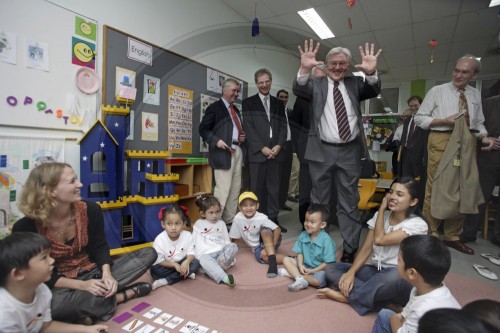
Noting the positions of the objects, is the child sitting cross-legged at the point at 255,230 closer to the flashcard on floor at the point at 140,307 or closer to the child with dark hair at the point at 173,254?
the child with dark hair at the point at 173,254

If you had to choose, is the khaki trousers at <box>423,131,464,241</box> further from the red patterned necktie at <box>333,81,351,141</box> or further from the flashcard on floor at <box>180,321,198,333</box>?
the flashcard on floor at <box>180,321,198,333</box>

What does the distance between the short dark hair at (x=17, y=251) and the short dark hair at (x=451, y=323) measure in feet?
3.54

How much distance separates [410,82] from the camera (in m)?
5.84

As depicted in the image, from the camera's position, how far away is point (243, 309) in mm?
1269

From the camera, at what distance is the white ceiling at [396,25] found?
3127mm

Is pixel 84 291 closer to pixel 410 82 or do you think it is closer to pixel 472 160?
pixel 472 160

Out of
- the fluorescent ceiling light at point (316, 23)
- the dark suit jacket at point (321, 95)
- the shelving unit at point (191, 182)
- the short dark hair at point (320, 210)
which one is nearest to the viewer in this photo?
the short dark hair at point (320, 210)

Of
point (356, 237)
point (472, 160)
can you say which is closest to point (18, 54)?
point (356, 237)

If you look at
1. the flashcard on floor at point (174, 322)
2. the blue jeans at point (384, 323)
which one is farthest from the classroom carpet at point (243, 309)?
the blue jeans at point (384, 323)

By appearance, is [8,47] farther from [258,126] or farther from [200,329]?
[200,329]

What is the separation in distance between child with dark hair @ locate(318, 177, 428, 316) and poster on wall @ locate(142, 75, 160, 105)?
6.32 ft

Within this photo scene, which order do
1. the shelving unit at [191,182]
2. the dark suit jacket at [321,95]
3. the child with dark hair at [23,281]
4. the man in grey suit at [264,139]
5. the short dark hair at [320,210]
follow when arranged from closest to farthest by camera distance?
1. the child with dark hair at [23,281]
2. the short dark hair at [320,210]
3. the dark suit jacket at [321,95]
4. the man in grey suit at [264,139]
5. the shelving unit at [191,182]

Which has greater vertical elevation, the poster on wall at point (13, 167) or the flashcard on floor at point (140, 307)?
the poster on wall at point (13, 167)

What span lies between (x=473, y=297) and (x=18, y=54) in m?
2.84
